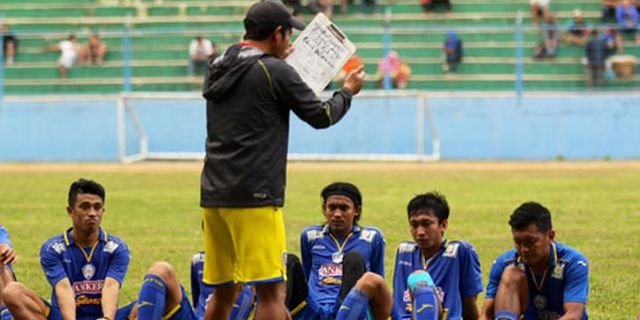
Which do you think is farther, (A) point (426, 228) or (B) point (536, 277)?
(A) point (426, 228)

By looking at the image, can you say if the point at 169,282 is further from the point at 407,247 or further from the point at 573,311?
the point at 573,311

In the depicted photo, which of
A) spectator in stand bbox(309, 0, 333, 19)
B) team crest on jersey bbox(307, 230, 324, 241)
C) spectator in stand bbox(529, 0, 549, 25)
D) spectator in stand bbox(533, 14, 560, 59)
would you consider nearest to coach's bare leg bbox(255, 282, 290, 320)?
team crest on jersey bbox(307, 230, 324, 241)

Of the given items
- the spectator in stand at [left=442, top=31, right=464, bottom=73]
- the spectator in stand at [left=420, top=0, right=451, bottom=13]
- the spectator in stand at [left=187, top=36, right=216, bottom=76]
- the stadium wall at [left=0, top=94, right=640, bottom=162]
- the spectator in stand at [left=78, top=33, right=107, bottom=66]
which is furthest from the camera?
the spectator in stand at [left=420, top=0, right=451, bottom=13]

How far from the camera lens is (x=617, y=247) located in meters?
14.1

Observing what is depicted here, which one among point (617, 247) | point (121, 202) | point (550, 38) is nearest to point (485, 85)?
point (550, 38)

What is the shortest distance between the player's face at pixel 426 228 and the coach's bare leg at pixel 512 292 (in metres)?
0.78

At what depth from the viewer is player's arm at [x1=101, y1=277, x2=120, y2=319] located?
9.13 metres

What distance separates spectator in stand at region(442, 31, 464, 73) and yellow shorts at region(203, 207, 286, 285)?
22.1m

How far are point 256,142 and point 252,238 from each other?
0.53 metres

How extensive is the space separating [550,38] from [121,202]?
1312cm

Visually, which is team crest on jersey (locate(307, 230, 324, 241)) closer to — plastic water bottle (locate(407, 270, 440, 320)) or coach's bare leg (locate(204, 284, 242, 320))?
plastic water bottle (locate(407, 270, 440, 320))

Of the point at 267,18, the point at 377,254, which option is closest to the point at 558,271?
the point at 377,254

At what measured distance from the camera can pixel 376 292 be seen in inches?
343

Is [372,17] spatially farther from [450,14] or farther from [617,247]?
[617,247]
